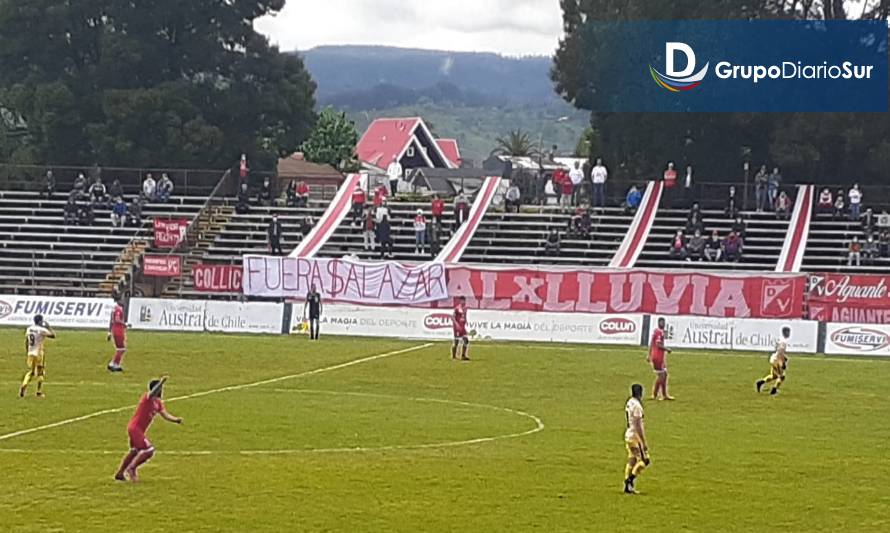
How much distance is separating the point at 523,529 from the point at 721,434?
11.9 meters

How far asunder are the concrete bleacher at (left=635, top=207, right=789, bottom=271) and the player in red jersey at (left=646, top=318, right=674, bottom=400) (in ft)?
84.6

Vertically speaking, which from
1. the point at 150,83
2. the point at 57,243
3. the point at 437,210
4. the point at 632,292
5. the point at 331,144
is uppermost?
the point at 331,144

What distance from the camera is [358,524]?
2197 centimetres

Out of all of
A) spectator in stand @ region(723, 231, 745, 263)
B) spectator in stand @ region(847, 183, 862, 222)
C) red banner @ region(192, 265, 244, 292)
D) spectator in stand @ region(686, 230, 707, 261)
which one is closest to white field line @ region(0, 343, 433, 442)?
red banner @ region(192, 265, 244, 292)

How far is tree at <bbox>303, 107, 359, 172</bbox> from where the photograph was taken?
453ft

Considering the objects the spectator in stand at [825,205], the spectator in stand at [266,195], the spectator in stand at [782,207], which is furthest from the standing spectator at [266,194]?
the spectator in stand at [825,205]

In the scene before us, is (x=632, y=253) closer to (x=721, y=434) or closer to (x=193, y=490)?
(x=721, y=434)

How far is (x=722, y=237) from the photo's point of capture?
68188 mm

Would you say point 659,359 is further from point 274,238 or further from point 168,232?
point 168,232

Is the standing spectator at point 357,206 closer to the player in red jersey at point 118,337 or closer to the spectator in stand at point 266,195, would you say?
the spectator in stand at point 266,195

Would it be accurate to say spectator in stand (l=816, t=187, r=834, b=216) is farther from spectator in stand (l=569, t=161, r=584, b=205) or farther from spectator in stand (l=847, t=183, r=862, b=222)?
spectator in stand (l=569, t=161, r=584, b=205)

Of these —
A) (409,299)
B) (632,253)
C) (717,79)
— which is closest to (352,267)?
(409,299)

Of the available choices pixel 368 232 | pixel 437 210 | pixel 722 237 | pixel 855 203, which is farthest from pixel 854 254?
pixel 368 232

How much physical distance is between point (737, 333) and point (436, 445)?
1048 inches
